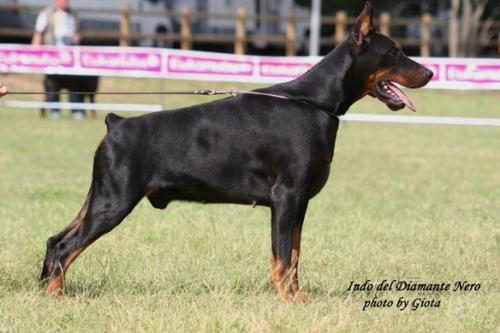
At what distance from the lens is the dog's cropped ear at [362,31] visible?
5.45 meters

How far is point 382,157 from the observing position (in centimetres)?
1421

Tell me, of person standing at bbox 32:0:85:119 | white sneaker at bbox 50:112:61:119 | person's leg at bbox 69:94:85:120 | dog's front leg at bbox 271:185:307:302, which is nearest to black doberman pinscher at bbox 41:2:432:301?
dog's front leg at bbox 271:185:307:302

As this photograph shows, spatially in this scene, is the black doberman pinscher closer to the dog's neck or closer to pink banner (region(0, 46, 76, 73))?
the dog's neck

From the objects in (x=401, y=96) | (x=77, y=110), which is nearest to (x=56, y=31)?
(x=77, y=110)

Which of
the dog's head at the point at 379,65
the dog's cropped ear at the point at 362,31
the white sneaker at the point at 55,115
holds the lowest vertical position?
the white sneaker at the point at 55,115

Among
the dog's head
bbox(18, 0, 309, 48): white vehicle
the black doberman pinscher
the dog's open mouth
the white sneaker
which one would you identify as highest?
the dog's head

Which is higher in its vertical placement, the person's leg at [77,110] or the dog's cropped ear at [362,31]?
the dog's cropped ear at [362,31]

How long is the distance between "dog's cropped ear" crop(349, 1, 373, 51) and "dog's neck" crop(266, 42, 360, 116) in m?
0.06

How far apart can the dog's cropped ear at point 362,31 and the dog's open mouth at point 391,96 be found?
26cm

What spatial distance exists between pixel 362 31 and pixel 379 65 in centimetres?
23

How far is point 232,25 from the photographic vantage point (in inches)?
1256

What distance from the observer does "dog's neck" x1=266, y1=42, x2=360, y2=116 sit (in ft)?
18.2

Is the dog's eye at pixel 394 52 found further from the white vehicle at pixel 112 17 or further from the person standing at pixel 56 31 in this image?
Answer: the white vehicle at pixel 112 17

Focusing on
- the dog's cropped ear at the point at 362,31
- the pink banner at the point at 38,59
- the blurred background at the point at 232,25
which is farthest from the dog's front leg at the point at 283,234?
the blurred background at the point at 232,25
